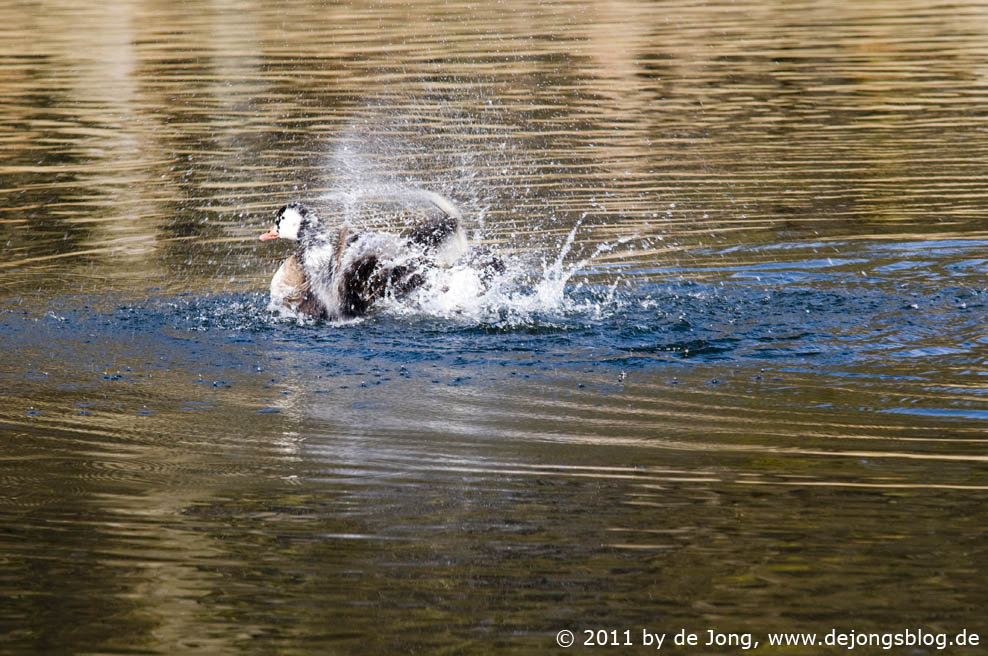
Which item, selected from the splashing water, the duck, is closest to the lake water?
the splashing water

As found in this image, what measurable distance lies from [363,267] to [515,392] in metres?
2.47

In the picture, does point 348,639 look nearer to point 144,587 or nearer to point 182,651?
point 182,651

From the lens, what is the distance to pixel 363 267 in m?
10.5

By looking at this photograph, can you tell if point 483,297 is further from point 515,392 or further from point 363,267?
point 515,392

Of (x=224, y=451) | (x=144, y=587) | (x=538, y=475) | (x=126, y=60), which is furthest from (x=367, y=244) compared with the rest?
(x=126, y=60)

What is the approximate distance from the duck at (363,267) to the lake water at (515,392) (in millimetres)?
218

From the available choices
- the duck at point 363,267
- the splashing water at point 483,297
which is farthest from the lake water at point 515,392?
the duck at point 363,267

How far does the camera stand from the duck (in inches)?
407

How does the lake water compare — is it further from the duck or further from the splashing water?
the duck

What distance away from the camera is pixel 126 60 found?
28.7 m

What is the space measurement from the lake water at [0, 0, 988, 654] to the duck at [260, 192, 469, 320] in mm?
218

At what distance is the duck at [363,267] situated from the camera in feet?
33.9

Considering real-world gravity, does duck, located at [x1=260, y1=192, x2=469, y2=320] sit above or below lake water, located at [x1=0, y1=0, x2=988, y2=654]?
above

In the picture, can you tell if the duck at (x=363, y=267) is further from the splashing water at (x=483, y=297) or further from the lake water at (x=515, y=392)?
the lake water at (x=515, y=392)
